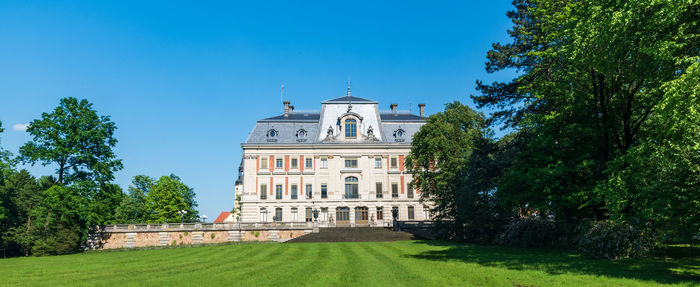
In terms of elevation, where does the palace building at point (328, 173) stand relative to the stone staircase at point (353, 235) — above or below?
above

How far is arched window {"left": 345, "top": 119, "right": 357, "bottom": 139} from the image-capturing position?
49125 mm

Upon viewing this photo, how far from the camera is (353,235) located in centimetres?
3534

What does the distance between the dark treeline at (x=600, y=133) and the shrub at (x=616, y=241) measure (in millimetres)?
34

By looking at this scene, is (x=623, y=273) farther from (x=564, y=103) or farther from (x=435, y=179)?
(x=435, y=179)

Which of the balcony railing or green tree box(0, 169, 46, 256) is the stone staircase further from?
green tree box(0, 169, 46, 256)

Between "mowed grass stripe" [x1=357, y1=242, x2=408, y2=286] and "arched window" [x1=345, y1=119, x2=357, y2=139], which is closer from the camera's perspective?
"mowed grass stripe" [x1=357, y1=242, x2=408, y2=286]

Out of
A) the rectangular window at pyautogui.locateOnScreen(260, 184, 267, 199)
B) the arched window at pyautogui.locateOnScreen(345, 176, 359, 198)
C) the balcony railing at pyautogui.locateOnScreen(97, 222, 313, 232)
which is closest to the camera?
the balcony railing at pyautogui.locateOnScreen(97, 222, 313, 232)

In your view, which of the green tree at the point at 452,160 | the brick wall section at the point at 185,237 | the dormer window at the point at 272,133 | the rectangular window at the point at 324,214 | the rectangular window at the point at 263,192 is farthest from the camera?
the dormer window at the point at 272,133

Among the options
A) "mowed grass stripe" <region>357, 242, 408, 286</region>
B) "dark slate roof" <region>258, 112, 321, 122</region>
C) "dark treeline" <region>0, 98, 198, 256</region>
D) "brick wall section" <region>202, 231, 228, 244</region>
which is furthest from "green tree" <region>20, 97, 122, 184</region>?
"mowed grass stripe" <region>357, 242, 408, 286</region>

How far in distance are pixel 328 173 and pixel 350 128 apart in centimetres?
589

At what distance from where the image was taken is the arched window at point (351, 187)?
157ft

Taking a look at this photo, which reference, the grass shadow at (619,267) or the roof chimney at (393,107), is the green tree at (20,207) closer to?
the grass shadow at (619,267)

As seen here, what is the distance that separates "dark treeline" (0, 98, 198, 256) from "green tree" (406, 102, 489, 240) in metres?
25.5

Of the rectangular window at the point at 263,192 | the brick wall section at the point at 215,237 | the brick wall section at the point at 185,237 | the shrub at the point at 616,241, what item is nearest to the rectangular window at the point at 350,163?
the rectangular window at the point at 263,192
